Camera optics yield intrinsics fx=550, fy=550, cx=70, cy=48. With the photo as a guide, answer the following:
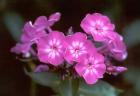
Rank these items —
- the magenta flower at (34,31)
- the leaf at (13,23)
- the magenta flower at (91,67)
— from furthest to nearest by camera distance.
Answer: the leaf at (13,23) < the magenta flower at (34,31) < the magenta flower at (91,67)

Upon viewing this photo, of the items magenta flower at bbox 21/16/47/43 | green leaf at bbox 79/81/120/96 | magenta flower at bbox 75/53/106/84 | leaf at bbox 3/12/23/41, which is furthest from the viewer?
leaf at bbox 3/12/23/41

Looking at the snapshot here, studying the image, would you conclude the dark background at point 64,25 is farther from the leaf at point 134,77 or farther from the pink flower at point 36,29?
the pink flower at point 36,29

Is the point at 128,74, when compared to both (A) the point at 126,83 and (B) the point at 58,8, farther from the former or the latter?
(B) the point at 58,8

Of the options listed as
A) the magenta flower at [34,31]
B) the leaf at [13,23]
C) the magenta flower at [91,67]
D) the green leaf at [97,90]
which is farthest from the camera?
the leaf at [13,23]

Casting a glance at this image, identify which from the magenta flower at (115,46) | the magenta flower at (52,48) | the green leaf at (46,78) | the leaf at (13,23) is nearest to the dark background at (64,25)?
the leaf at (13,23)

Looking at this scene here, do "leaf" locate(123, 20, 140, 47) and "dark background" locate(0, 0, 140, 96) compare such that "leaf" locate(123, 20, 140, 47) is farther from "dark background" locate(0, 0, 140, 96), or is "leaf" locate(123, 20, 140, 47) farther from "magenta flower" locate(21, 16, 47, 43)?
"magenta flower" locate(21, 16, 47, 43)

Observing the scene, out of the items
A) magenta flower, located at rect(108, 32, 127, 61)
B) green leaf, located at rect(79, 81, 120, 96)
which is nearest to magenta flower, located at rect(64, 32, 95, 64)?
magenta flower, located at rect(108, 32, 127, 61)
